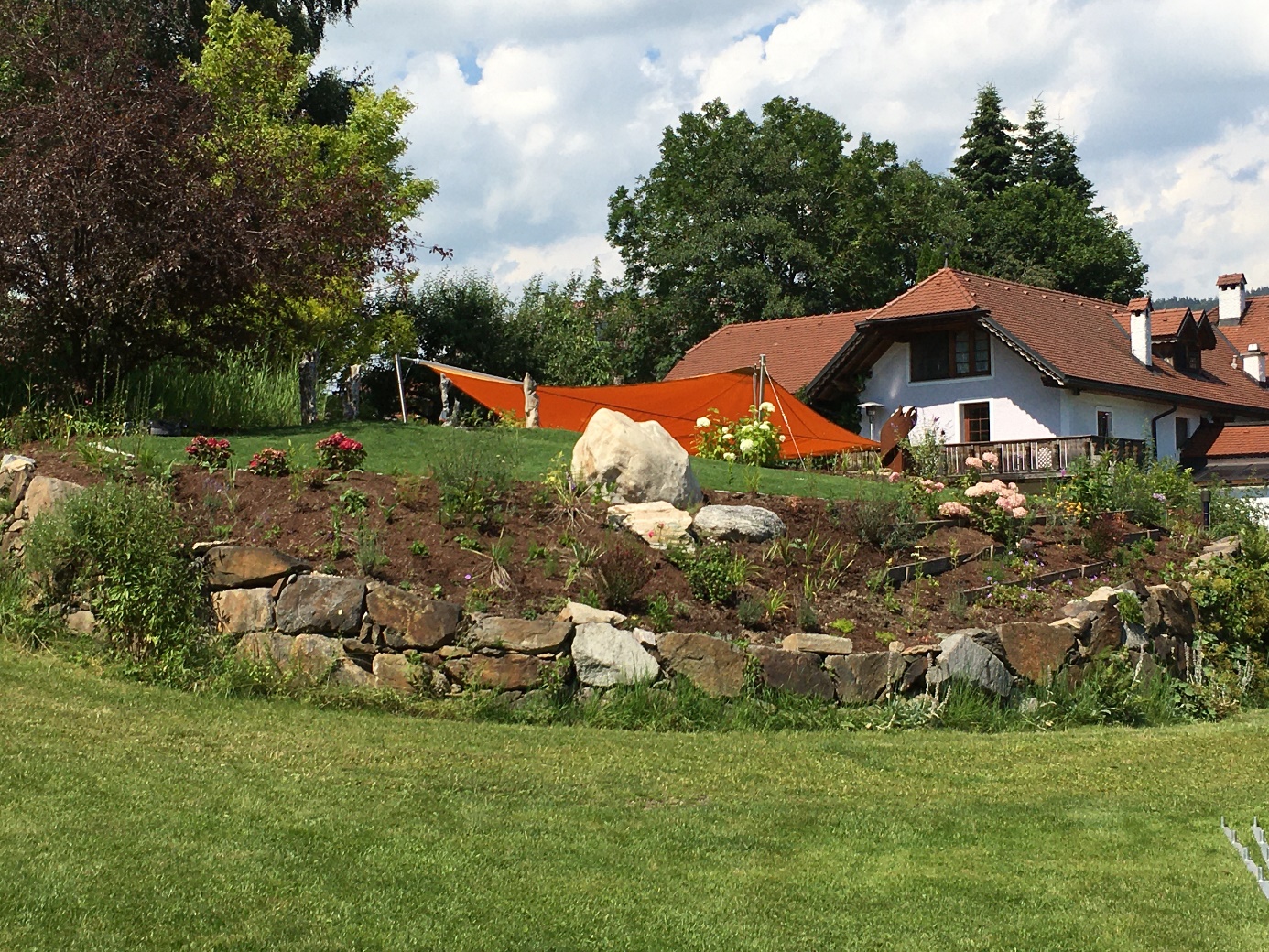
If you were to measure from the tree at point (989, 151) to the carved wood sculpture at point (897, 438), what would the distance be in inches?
774

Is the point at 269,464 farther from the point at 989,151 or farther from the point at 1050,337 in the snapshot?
the point at 989,151

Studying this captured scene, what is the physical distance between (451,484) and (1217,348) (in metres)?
30.9

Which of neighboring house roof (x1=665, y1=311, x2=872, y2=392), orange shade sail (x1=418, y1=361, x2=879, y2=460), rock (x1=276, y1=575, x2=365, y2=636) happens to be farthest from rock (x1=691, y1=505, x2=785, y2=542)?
neighboring house roof (x1=665, y1=311, x2=872, y2=392)

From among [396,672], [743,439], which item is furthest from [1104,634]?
[743,439]

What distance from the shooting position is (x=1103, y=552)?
39.9 ft

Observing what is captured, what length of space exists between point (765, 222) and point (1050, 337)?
980 cm

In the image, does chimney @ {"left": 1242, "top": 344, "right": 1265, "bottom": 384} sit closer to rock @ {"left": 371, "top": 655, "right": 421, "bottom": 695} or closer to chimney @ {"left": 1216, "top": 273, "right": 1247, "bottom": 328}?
chimney @ {"left": 1216, "top": 273, "right": 1247, "bottom": 328}

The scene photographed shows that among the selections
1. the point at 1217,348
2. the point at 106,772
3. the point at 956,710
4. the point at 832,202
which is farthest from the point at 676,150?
the point at 106,772

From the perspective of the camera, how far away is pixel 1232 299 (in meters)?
39.1

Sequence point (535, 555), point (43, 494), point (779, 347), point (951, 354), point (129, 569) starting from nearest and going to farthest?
point (129, 569)
point (535, 555)
point (43, 494)
point (951, 354)
point (779, 347)

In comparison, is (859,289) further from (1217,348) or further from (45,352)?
(45,352)

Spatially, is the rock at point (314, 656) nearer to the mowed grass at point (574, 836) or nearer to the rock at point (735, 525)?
the mowed grass at point (574, 836)

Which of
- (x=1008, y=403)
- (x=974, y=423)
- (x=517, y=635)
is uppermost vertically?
(x=1008, y=403)

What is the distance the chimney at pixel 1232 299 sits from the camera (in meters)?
38.7
